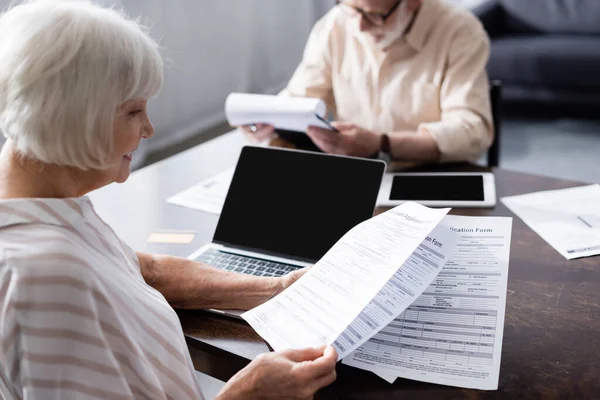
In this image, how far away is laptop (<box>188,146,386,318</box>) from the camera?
51.4 inches

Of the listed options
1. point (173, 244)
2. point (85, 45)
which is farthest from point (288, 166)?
point (85, 45)

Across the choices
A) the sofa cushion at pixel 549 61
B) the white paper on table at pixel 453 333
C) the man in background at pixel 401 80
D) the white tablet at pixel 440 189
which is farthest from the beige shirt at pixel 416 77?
the sofa cushion at pixel 549 61

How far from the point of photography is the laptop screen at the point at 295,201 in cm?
131

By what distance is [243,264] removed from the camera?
4.31ft

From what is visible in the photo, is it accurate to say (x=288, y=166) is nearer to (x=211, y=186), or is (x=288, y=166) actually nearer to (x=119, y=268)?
(x=211, y=186)

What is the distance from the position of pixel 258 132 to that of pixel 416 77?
500 millimetres

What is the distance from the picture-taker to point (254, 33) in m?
4.80

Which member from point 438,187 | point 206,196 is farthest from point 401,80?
point 206,196

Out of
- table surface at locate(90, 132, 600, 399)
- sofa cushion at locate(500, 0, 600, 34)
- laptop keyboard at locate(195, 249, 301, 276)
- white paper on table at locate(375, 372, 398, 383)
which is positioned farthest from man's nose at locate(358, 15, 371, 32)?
sofa cushion at locate(500, 0, 600, 34)

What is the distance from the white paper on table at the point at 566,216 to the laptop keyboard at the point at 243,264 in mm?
493

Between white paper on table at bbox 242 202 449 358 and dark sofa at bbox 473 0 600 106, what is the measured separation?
3.28 meters

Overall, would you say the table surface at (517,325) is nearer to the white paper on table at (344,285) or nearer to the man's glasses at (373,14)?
the white paper on table at (344,285)

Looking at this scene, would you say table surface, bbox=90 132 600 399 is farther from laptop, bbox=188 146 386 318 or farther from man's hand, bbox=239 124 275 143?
man's hand, bbox=239 124 275 143

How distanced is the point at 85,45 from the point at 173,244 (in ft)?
2.03
